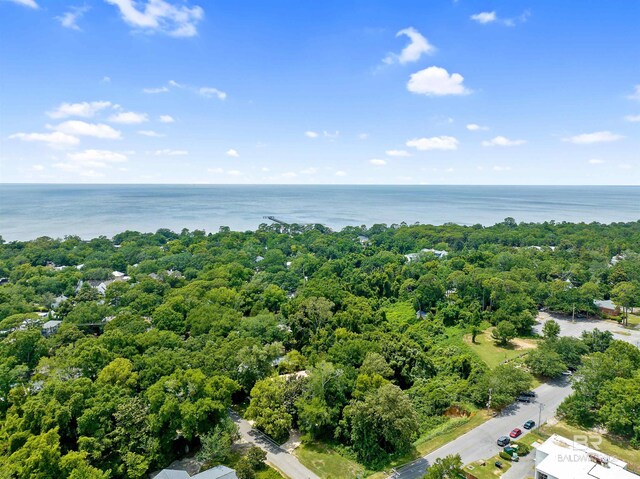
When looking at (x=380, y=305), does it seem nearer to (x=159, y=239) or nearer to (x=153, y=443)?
(x=153, y=443)

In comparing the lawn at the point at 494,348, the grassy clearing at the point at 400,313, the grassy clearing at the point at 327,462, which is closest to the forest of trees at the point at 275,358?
the grassy clearing at the point at 400,313

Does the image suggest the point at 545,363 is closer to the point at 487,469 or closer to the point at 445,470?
the point at 487,469

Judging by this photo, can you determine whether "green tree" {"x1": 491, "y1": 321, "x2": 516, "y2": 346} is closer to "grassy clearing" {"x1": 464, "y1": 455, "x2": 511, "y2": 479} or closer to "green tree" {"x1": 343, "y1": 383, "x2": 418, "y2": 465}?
"grassy clearing" {"x1": 464, "y1": 455, "x2": 511, "y2": 479}

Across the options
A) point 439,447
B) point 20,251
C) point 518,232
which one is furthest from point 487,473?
point 20,251

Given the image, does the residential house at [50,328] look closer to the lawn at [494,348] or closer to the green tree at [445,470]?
the green tree at [445,470]

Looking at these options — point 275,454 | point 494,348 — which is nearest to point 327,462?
point 275,454
